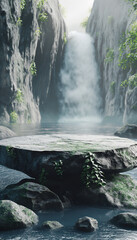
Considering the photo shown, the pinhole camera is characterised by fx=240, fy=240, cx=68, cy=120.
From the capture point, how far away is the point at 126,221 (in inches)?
107

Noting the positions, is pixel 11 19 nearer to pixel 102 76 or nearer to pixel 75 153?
pixel 75 153

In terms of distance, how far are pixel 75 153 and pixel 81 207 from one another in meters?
0.74

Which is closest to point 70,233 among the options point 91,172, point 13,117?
point 91,172

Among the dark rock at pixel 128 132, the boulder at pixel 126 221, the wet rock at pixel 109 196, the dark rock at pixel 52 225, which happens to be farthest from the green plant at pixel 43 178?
the dark rock at pixel 128 132

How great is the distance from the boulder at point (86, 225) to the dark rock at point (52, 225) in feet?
0.67

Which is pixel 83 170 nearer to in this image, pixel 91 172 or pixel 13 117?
pixel 91 172

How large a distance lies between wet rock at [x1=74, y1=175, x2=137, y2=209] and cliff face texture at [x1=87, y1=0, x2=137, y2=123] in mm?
16158

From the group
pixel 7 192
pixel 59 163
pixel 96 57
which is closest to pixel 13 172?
pixel 7 192

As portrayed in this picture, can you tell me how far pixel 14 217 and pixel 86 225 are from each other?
814 millimetres

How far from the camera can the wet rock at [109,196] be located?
335 centimetres

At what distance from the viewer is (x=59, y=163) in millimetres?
3381

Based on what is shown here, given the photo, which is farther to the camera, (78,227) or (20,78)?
(20,78)

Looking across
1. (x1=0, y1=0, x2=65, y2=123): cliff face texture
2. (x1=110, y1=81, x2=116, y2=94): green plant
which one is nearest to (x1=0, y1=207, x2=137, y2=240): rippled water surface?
(x1=0, y1=0, x2=65, y2=123): cliff face texture

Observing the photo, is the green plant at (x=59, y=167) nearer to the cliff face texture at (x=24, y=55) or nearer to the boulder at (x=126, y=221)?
the boulder at (x=126, y=221)
